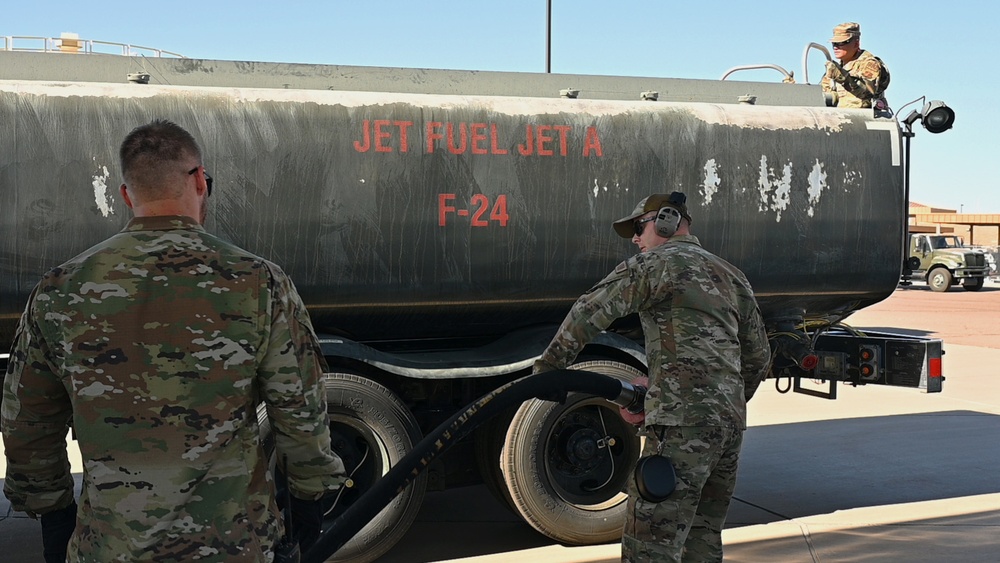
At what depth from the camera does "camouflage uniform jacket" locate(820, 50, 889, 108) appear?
6.77 metres

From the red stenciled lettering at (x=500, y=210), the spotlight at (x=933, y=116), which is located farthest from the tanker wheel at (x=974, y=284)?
the red stenciled lettering at (x=500, y=210)

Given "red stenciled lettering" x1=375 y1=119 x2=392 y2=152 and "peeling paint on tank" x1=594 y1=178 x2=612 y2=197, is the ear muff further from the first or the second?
"red stenciled lettering" x1=375 y1=119 x2=392 y2=152

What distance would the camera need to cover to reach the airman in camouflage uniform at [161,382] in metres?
2.56

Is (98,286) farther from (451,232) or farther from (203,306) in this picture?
(451,232)

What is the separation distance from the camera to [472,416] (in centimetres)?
451

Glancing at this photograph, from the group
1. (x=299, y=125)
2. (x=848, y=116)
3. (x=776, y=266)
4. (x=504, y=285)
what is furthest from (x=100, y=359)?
(x=848, y=116)

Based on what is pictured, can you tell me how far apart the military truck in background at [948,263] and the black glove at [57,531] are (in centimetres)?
3420

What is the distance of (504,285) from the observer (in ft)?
19.2

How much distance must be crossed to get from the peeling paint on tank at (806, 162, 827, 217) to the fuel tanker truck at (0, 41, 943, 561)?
0.01 metres

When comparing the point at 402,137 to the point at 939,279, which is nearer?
the point at 402,137

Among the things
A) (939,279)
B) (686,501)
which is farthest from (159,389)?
(939,279)

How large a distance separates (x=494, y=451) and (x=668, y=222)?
6.57 feet

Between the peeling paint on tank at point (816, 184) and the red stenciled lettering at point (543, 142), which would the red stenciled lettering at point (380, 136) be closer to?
the red stenciled lettering at point (543, 142)

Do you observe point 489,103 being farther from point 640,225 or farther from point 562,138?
point 640,225
